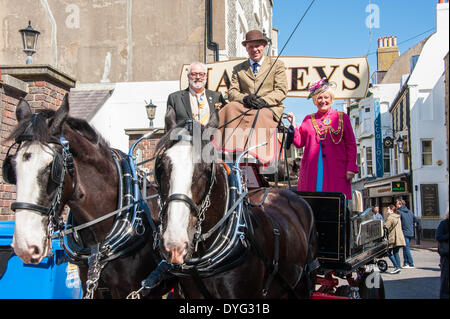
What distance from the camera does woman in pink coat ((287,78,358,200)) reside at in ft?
15.8

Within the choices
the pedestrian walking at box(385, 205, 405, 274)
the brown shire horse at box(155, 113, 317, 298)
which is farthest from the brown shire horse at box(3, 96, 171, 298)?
the pedestrian walking at box(385, 205, 405, 274)

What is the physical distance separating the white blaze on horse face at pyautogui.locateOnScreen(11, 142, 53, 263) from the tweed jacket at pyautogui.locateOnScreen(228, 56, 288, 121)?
7.28ft

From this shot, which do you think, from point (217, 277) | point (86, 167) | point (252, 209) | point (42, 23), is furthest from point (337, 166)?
point (42, 23)

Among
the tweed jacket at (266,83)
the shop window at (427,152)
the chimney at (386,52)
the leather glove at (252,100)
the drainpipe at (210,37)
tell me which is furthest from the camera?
the chimney at (386,52)

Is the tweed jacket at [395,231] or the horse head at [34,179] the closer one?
the horse head at [34,179]

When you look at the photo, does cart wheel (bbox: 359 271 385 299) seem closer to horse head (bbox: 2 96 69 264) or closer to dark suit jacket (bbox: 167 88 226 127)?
dark suit jacket (bbox: 167 88 226 127)

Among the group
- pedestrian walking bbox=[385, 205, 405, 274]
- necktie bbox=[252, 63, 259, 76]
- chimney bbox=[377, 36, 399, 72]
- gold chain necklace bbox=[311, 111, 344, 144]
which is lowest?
pedestrian walking bbox=[385, 205, 405, 274]

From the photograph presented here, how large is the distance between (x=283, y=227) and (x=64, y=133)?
1.88 meters

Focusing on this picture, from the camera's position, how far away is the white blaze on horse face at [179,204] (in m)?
2.52

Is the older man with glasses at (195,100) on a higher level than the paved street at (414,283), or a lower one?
higher

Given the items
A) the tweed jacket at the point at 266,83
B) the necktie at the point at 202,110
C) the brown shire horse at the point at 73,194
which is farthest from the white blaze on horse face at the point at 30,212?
the tweed jacket at the point at 266,83

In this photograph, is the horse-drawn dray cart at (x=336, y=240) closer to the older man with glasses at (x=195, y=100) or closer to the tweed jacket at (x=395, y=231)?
the older man with glasses at (x=195, y=100)

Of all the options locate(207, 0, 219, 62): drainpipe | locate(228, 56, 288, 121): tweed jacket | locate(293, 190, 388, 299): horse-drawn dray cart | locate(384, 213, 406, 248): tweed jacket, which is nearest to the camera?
locate(293, 190, 388, 299): horse-drawn dray cart

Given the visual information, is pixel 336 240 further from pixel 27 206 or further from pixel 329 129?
pixel 27 206
